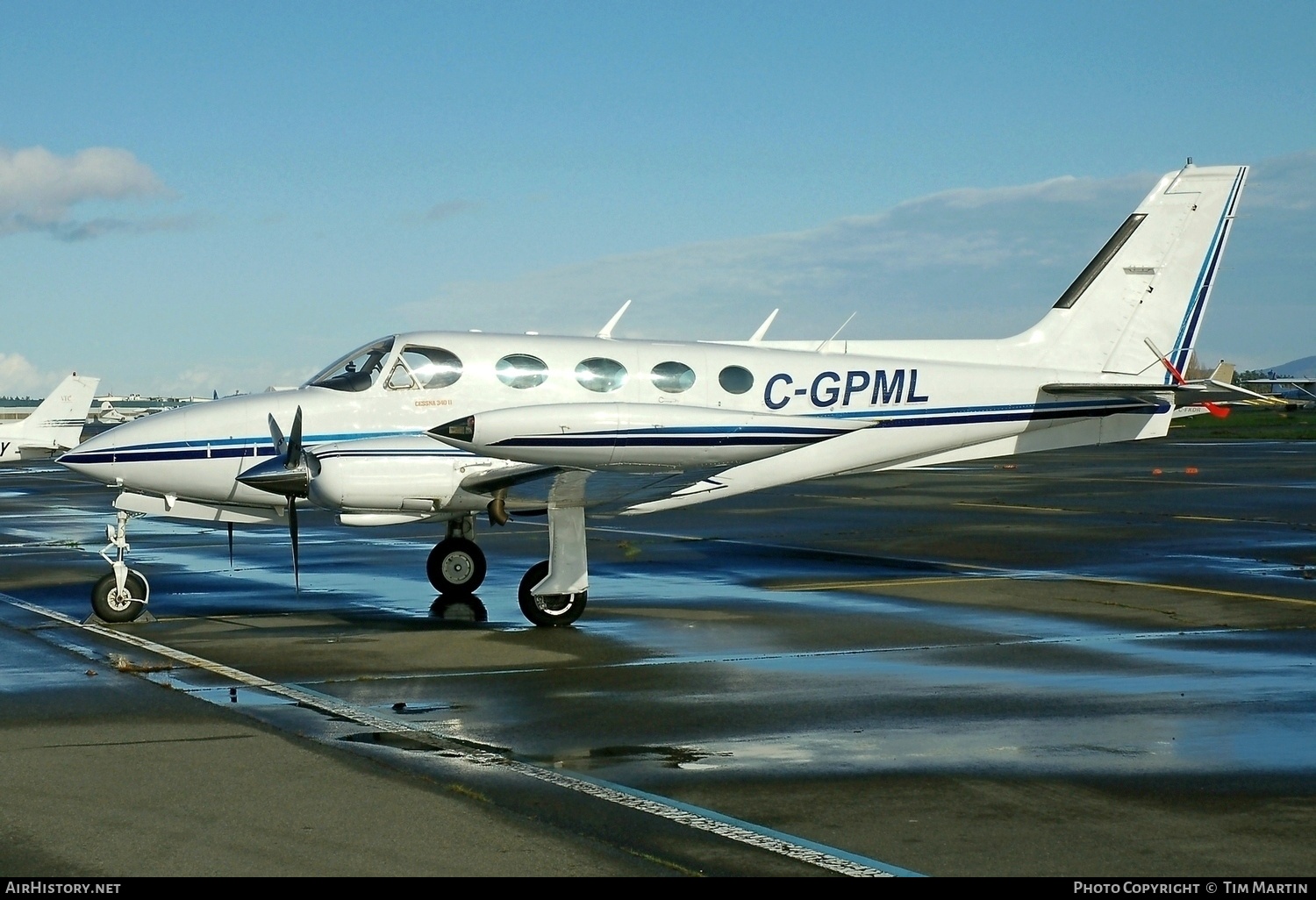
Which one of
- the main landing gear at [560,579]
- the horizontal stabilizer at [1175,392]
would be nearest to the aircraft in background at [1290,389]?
the horizontal stabilizer at [1175,392]

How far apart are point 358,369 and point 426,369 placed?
2.46 feet

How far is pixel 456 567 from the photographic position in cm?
1600

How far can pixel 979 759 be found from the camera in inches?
319

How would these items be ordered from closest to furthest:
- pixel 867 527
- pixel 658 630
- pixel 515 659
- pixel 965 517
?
pixel 515 659 < pixel 658 630 < pixel 867 527 < pixel 965 517

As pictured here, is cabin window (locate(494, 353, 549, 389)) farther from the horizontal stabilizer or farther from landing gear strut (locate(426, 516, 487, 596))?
the horizontal stabilizer

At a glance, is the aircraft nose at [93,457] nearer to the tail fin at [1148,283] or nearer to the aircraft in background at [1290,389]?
the tail fin at [1148,283]

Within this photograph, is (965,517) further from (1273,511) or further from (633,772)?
(633,772)

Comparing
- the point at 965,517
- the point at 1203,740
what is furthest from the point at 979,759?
the point at 965,517

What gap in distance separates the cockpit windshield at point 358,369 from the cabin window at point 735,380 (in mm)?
3508

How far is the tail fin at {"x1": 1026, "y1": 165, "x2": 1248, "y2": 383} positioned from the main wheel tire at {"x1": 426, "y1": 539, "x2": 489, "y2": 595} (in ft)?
23.2

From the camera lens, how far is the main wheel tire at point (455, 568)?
15984 mm

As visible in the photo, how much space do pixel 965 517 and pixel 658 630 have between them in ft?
44.8

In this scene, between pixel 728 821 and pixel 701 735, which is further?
pixel 701 735
